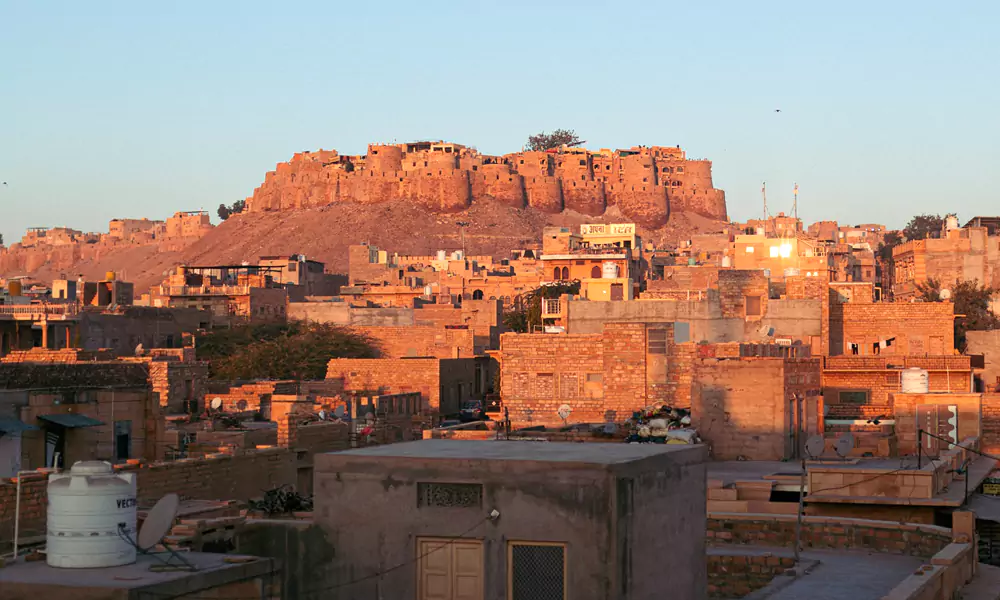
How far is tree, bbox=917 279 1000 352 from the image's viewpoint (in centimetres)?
4316

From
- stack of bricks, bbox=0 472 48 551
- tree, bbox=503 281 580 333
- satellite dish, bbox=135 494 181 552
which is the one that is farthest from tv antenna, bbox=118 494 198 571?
tree, bbox=503 281 580 333

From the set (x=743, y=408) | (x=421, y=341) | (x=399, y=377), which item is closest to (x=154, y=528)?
(x=743, y=408)

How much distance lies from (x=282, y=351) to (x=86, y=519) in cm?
3947

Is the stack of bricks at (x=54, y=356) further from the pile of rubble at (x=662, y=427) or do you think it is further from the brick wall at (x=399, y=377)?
the pile of rubble at (x=662, y=427)

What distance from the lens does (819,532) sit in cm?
1371

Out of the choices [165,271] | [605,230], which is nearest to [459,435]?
[605,230]

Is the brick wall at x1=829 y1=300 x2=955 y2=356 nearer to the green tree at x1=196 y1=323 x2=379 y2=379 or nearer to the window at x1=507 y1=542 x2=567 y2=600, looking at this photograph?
the green tree at x1=196 y1=323 x2=379 y2=379

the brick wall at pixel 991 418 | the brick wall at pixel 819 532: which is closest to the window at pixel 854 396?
the brick wall at pixel 991 418

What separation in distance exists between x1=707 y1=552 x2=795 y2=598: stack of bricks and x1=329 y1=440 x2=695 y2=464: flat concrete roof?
2193 mm

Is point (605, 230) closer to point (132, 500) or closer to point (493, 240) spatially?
point (493, 240)

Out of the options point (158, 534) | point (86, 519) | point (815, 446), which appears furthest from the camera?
point (815, 446)

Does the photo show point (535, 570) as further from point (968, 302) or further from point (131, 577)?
point (968, 302)

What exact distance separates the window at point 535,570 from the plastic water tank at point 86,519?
8.34 ft

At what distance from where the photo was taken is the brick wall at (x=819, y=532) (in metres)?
13.4
